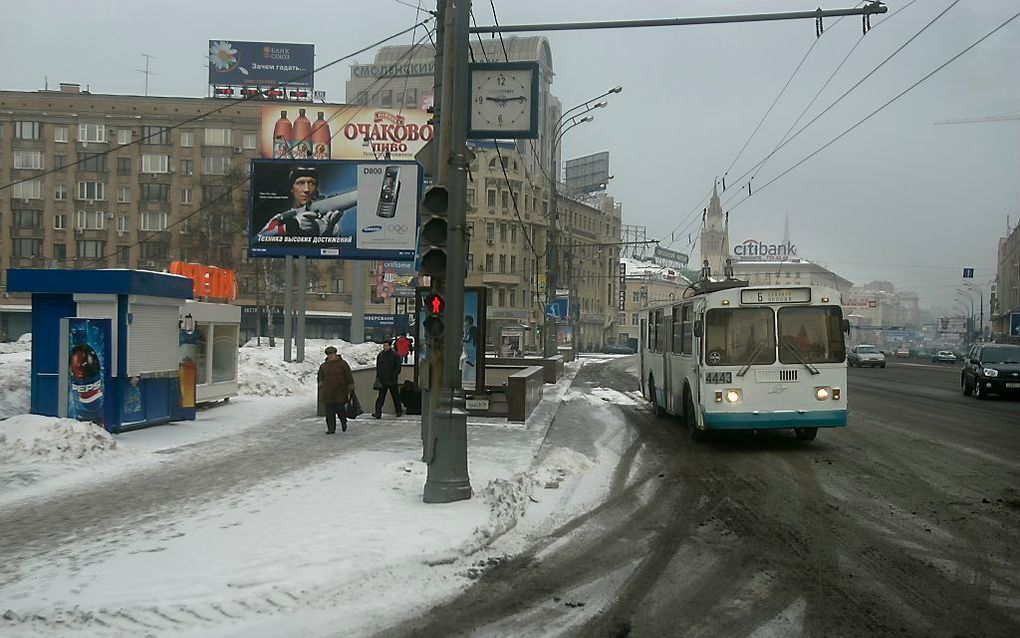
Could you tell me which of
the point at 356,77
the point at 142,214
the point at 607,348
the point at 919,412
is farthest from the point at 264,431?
the point at 356,77

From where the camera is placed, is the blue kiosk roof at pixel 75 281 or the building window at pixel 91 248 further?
the building window at pixel 91 248

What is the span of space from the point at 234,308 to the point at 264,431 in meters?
5.25

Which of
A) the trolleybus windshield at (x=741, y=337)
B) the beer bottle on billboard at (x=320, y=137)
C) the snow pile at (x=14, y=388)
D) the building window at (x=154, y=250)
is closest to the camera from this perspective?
the trolleybus windshield at (x=741, y=337)

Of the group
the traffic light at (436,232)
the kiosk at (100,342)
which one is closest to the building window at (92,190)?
the kiosk at (100,342)

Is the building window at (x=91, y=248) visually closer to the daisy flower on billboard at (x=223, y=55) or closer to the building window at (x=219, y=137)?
the building window at (x=219, y=137)

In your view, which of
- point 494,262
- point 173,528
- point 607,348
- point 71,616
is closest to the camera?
point 71,616

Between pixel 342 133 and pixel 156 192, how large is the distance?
130 feet

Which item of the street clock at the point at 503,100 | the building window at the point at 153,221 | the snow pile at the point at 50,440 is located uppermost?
the building window at the point at 153,221

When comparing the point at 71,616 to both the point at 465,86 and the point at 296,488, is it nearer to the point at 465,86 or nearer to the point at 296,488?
the point at 296,488

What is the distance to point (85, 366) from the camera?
1473cm

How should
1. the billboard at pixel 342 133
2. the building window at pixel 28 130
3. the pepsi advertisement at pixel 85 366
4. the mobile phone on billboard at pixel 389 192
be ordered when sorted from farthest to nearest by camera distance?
the building window at pixel 28 130, the billboard at pixel 342 133, the mobile phone on billboard at pixel 389 192, the pepsi advertisement at pixel 85 366

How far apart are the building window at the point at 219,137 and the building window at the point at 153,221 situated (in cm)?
726

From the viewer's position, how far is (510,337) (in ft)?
199

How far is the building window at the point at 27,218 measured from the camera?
72375 mm
